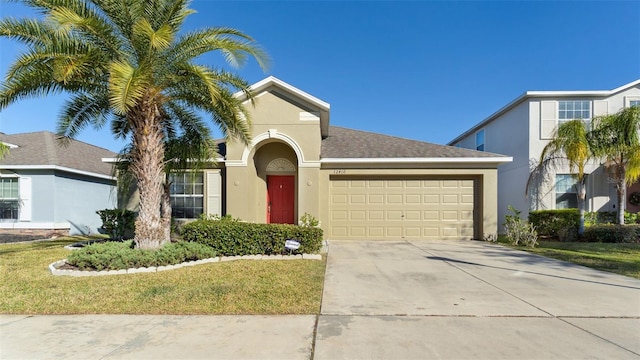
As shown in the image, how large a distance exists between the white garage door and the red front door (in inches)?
69.6

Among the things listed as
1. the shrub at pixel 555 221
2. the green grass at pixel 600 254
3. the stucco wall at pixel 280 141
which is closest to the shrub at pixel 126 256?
the stucco wall at pixel 280 141

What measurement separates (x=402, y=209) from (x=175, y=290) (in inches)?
383

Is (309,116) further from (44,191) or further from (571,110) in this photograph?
(44,191)

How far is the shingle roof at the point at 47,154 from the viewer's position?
46.5ft

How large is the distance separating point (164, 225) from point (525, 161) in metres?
15.7

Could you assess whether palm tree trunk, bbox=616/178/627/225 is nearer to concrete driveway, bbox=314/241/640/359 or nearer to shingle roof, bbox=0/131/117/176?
concrete driveway, bbox=314/241/640/359

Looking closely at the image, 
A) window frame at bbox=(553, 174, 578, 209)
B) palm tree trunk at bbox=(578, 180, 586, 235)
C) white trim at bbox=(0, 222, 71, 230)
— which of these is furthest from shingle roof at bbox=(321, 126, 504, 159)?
white trim at bbox=(0, 222, 71, 230)

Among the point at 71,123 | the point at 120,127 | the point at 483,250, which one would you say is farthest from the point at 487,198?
the point at 71,123

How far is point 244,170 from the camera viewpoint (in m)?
11.9

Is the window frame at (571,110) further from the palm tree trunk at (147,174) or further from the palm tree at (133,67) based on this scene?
the palm tree trunk at (147,174)

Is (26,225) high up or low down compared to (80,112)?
down

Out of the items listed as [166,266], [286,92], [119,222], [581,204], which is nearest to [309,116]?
[286,92]

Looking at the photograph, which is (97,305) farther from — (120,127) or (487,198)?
(487,198)

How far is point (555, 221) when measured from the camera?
12.8 meters
